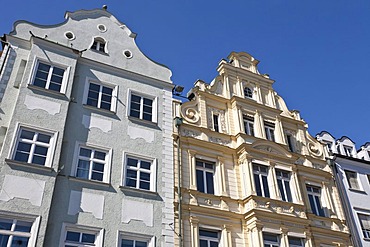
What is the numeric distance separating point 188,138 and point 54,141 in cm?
630

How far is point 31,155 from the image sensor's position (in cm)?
1441

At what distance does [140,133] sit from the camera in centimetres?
1756

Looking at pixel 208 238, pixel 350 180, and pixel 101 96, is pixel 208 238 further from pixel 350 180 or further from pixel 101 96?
pixel 350 180

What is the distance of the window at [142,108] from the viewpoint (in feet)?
59.8

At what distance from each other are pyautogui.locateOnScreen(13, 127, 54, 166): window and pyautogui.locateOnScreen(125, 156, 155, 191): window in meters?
3.22

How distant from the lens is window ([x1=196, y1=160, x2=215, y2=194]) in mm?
18000

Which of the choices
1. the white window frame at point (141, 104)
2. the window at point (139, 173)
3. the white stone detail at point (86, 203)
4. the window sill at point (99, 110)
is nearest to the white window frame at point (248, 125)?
the white window frame at point (141, 104)

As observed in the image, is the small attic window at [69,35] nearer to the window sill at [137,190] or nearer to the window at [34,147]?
the window at [34,147]

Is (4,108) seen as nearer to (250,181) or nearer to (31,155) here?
(31,155)

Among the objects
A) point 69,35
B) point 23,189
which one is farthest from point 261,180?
point 69,35

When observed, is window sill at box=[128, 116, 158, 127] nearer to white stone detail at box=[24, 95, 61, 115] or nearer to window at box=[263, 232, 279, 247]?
white stone detail at box=[24, 95, 61, 115]

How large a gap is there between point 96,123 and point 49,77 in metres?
2.82

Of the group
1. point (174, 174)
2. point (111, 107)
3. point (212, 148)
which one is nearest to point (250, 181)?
point (212, 148)

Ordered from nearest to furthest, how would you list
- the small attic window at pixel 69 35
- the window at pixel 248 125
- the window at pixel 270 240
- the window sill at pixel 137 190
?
the window sill at pixel 137 190
the window at pixel 270 240
the small attic window at pixel 69 35
the window at pixel 248 125
